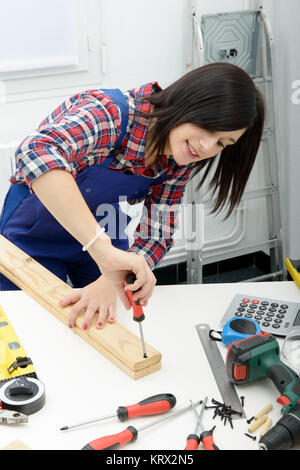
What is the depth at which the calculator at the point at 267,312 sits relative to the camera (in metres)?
1.34

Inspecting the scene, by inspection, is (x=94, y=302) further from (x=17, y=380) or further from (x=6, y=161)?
(x=6, y=161)

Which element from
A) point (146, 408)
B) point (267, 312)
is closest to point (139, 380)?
point (146, 408)

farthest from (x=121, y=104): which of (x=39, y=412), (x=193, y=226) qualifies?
(x=193, y=226)

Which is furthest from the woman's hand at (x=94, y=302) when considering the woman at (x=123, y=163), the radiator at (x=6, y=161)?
the radiator at (x=6, y=161)

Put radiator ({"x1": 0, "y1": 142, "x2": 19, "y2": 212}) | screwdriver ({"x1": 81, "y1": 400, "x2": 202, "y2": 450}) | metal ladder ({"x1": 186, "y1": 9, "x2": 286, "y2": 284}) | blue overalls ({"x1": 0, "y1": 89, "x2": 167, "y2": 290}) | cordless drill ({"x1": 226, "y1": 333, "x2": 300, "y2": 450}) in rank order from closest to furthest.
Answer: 1. screwdriver ({"x1": 81, "y1": 400, "x2": 202, "y2": 450})
2. cordless drill ({"x1": 226, "y1": 333, "x2": 300, "y2": 450})
3. blue overalls ({"x1": 0, "y1": 89, "x2": 167, "y2": 290})
4. radiator ({"x1": 0, "y1": 142, "x2": 19, "y2": 212})
5. metal ladder ({"x1": 186, "y1": 9, "x2": 286, "y2": 284})

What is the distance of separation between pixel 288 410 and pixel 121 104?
754 millimetres

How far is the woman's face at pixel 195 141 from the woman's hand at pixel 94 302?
0.36 m

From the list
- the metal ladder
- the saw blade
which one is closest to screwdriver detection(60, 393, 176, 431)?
the saw blade

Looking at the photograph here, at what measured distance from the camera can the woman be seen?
1.21 m

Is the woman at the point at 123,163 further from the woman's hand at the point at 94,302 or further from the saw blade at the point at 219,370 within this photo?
the saw blade at the point at 219,370

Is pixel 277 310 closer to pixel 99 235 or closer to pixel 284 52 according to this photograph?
pixel 99 235

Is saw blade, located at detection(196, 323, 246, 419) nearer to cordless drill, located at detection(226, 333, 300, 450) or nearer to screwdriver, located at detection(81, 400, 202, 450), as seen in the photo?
cordless drill, located at detection(226, 333, 300, 450)

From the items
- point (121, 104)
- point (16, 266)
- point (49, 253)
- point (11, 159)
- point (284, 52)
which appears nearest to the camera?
point (121, 104)
